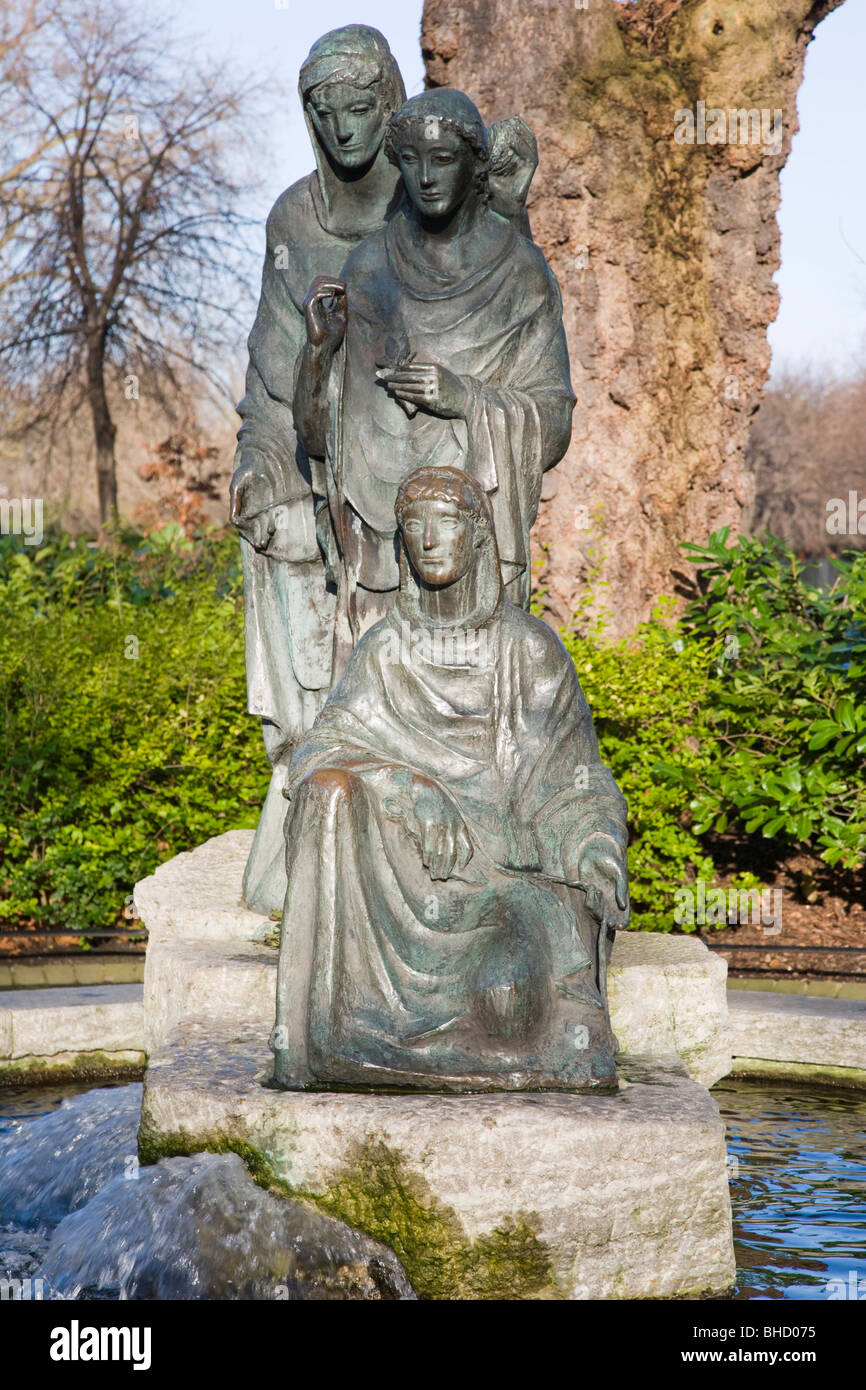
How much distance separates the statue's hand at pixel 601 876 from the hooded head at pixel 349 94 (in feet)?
7.89

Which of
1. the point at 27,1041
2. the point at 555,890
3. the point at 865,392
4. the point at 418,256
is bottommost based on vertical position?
the point at 27,1041

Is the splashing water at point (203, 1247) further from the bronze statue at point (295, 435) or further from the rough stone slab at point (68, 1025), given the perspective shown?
the rough stone slab at point (68, 1025)

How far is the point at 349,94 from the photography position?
4.67 m

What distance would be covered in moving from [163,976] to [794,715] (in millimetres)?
4038

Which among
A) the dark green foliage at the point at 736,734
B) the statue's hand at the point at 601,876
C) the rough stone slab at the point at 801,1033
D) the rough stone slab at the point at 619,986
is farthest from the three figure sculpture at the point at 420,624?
the dark green foliage at the point at 736,734

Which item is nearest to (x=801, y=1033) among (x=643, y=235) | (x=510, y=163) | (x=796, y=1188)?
(x=796, y=1188)

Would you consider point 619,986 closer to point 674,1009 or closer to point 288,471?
point 674,1009

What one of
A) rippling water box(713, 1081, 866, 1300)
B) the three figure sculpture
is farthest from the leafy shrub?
the three figure sculpture

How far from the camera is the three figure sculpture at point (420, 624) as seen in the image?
3.68 metres

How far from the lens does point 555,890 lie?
378 cm

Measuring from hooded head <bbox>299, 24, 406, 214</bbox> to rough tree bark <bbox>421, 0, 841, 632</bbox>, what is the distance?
186 inches

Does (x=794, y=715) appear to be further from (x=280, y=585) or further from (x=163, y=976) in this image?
(x=163, y=976)

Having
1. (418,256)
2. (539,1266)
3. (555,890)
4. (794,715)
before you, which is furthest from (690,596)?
(539,1266)

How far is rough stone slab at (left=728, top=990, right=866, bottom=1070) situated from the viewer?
5395 millimetres
